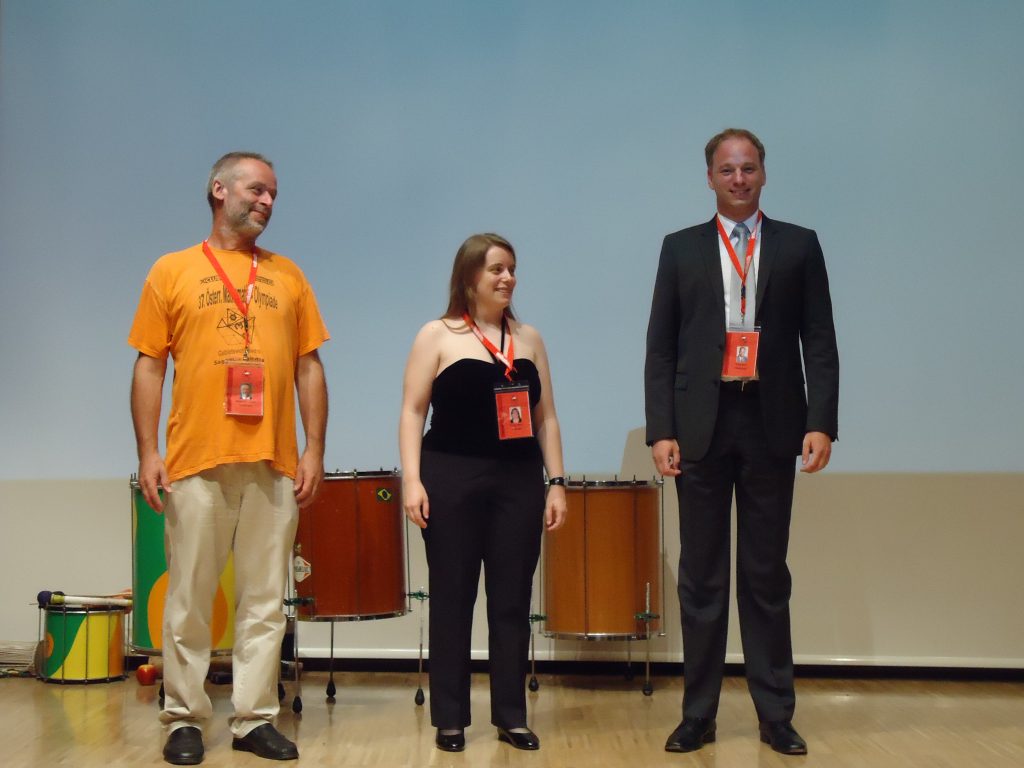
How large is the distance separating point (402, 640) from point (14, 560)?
165cm

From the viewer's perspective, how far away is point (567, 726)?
3.53m

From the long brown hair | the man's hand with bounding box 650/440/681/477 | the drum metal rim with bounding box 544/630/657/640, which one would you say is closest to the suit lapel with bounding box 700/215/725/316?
the man's hand with bounding box 650/440/681/477

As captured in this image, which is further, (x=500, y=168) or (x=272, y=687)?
(x=500, y=168)

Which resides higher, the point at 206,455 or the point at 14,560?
the point at 206,455

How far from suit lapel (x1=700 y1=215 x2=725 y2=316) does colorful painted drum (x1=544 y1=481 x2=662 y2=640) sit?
3.92ft

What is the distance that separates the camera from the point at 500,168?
4.58 m

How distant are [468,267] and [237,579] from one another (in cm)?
105

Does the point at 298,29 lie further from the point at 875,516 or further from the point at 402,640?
the point at 875,516

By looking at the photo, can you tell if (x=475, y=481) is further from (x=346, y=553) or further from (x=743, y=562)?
(x=346, y=553)

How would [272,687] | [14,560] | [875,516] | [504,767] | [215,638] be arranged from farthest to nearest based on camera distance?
[14,560] → [875,516] → [215,638] → [272,687] → [504,767]

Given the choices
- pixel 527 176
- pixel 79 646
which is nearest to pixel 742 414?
pixel 527 176

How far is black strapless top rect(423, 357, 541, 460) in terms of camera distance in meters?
3.10

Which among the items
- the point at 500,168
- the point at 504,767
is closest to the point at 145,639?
the point at 504,767

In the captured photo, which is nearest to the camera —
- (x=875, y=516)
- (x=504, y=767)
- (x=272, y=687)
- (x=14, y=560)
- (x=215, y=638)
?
(x=504, y=767)
